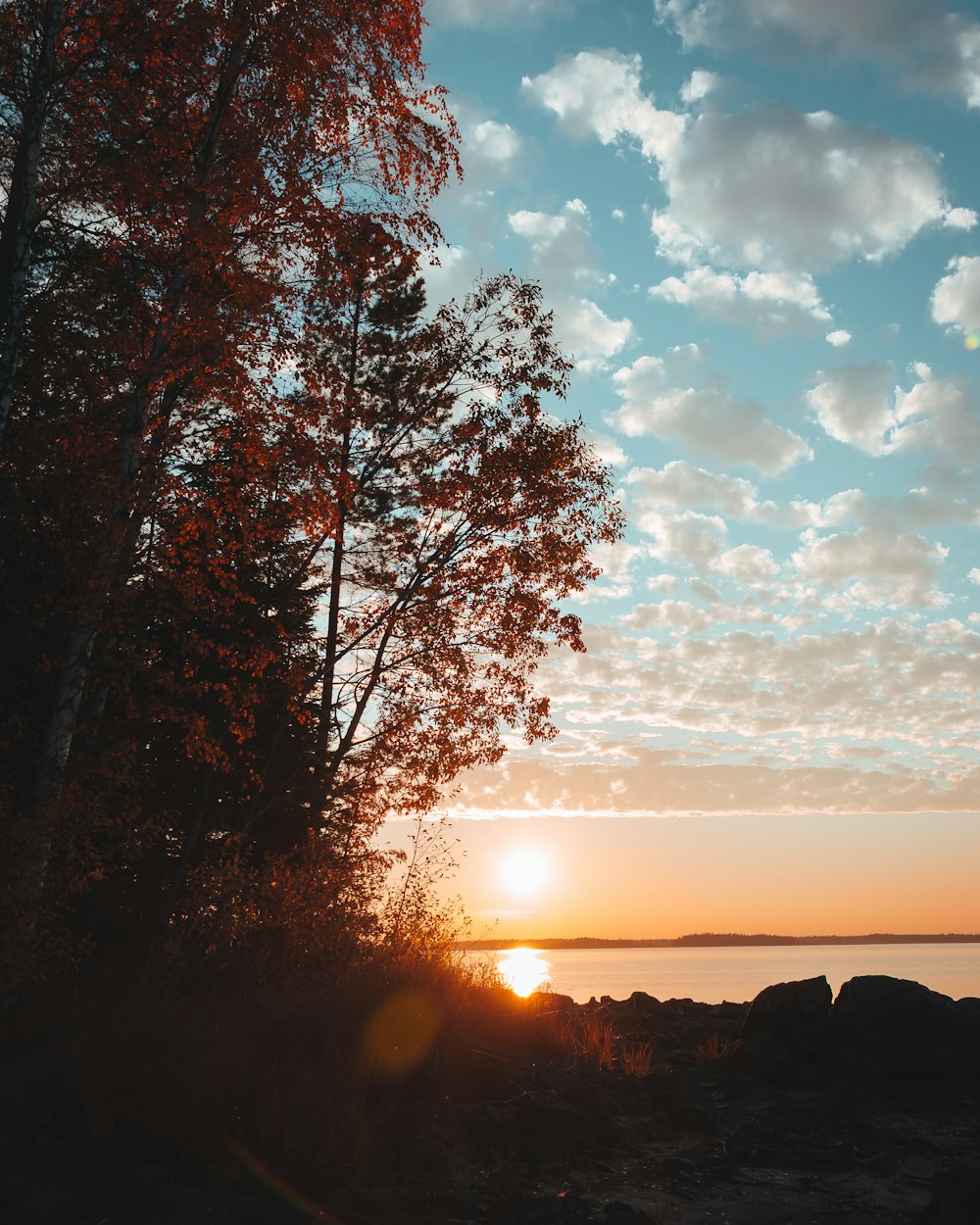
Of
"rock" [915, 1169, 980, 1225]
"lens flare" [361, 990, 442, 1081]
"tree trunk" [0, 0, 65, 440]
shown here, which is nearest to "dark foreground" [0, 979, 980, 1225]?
"rock" [915, 1169, 980, 1225]

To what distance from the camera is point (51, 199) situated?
12031 mm

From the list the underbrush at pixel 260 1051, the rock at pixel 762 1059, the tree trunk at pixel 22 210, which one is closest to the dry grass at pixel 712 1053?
the rock at pixel 762 1059

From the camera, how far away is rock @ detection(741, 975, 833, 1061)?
47.0ft

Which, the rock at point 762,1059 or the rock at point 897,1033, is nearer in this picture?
the rock at point 762,1059

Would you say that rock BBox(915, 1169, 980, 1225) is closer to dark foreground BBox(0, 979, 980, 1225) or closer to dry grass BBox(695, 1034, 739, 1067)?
dark foreground BBox(0, 979, 980, 1225)

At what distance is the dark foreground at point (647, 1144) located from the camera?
7.07 metres

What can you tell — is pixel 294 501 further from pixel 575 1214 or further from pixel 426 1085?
pixel 575 1214

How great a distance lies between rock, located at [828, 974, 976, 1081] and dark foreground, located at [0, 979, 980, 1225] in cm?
3

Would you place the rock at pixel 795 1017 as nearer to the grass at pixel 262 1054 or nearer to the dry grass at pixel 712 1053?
the dry grass at pixel 712 1053

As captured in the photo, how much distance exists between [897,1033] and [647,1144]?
5986 millimetres

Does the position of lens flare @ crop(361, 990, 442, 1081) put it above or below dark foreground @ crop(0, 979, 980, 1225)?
above

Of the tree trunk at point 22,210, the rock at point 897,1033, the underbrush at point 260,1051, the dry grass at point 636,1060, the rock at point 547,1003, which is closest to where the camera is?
the underbrush at point 260,1051

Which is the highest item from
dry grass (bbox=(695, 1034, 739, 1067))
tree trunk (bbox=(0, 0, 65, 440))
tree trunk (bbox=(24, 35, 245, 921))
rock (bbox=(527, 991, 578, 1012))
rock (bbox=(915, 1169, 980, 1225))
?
tree trunk (bbox=(0, 0, 65, 440))

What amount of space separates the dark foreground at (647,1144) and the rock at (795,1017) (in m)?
0.03
